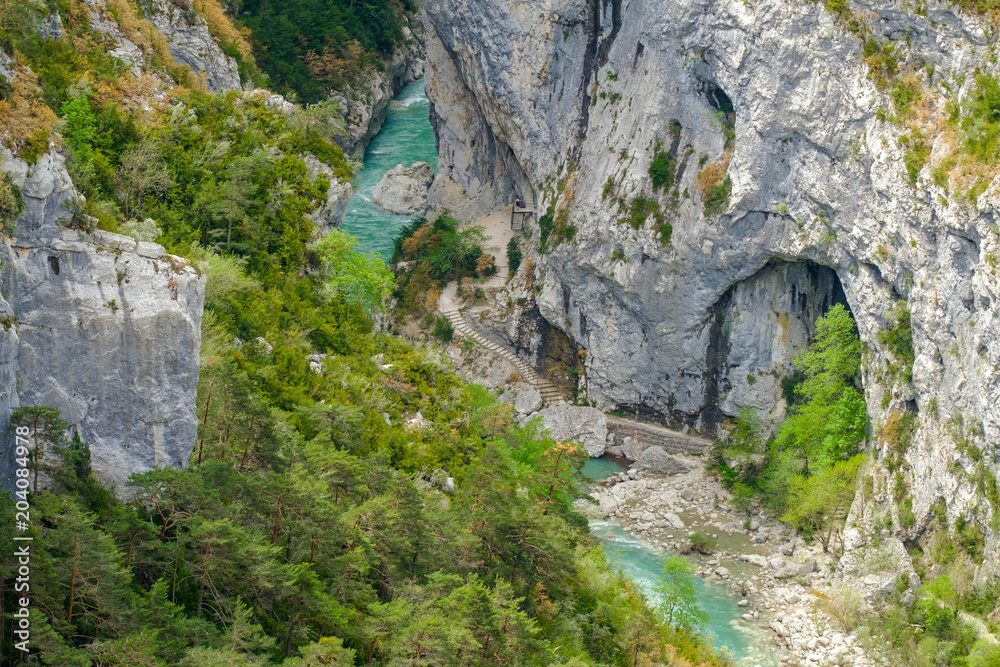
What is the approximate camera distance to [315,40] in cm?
5762

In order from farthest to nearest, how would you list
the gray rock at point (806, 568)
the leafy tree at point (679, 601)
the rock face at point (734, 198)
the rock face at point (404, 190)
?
the rock face at point (404, 190), the gray rock at point (806, 568), the rock face at point (734, 198), the leafy tree at point (679, 601)

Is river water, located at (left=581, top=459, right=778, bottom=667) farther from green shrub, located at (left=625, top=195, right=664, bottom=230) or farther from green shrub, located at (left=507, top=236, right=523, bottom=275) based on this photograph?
green shrub, located at (left=507, top=236, right=523, bottom=275)

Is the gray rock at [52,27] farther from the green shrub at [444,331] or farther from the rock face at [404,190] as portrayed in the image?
the rock face at [404,190]

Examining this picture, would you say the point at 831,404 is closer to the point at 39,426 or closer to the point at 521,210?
the point at 521,210

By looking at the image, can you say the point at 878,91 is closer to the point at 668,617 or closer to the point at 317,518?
the point at 668,617

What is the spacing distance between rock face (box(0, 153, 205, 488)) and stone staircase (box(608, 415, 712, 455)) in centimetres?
2876

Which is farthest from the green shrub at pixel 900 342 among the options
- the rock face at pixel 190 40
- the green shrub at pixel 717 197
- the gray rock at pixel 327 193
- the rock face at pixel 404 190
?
the rock face at pixel 404 190

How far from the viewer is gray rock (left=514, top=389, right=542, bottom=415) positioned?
1603 inches

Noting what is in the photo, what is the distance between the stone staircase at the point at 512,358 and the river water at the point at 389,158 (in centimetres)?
666

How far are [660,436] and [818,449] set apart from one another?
774cm

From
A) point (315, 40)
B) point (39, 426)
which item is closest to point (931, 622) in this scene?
point (39, 426)

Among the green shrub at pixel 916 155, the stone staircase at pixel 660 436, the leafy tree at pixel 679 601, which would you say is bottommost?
the leafy tree at pixel 679 601

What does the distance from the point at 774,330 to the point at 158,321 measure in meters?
29.1

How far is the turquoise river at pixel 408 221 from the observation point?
89.3 ft
